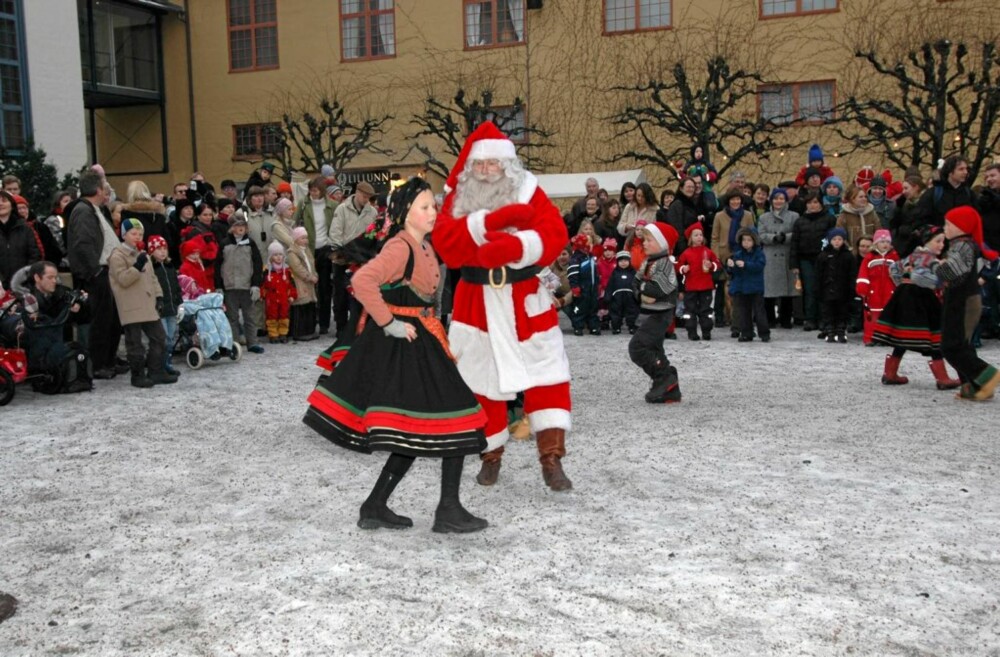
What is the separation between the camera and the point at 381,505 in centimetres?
492

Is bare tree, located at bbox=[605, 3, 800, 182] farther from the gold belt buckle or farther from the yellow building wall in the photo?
the gold belt buckle

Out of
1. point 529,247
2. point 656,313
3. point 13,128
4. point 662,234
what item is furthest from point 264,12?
point 529,247

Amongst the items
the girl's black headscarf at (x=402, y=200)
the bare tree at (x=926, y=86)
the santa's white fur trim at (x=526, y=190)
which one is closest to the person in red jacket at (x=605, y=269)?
the bare tree at (x=926, y=86)

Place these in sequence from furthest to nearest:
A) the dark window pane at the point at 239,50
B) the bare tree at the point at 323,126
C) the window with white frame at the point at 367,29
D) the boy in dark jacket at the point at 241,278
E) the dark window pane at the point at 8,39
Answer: the dark window pane at the point at 239,50 → the window with white frame at the point at 367,29 → the bare tree at the point at 323,126 → the dark window pane at the point at 8,39 → the boy in dark jacket at the point at 241,278

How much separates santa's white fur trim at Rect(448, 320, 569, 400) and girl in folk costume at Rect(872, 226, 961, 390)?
4.26 meters

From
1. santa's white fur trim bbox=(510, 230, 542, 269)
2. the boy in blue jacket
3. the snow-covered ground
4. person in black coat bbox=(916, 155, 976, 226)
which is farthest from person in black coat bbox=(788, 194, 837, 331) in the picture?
santa's white fur trim bbox=(510, 230, 542, 269)

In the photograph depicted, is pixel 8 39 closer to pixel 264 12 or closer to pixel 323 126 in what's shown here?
pixel 323 126

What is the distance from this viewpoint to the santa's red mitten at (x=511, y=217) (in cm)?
539

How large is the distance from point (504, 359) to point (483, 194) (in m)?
0.91

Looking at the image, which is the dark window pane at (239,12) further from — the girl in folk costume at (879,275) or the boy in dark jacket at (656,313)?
the boy in dark jacket at (656,313)

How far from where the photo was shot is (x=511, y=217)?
5.41 meters

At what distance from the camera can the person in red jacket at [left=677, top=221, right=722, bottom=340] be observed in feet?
40.7

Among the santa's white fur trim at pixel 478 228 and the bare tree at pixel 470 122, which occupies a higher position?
the bare tree at pixel 470 122

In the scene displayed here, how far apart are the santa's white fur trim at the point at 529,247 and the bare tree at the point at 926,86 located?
585 inches
